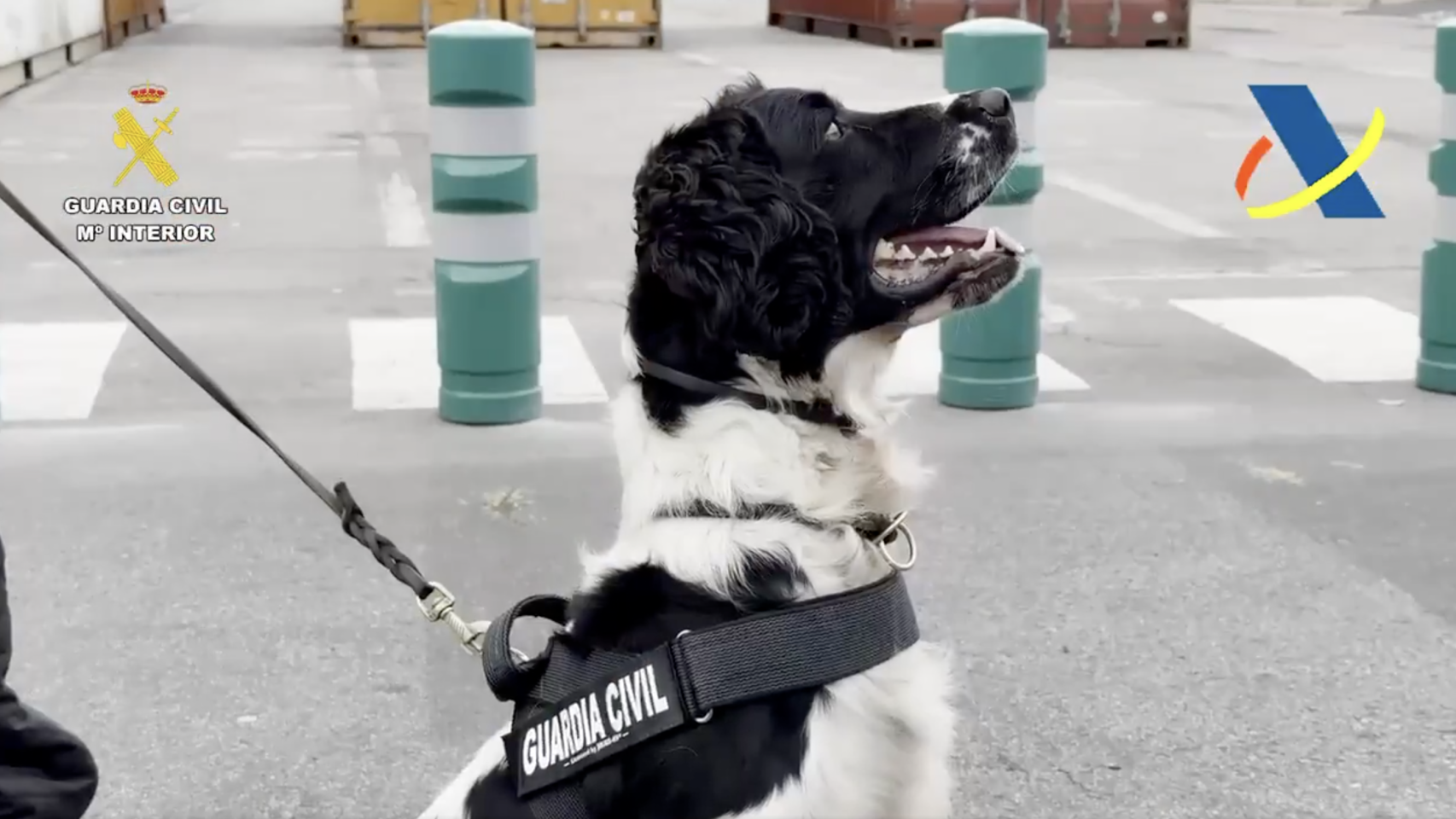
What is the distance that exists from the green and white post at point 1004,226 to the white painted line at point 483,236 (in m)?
1.73

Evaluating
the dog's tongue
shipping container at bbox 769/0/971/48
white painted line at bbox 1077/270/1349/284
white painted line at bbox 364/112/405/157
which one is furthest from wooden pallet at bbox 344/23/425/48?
the dog's tongue

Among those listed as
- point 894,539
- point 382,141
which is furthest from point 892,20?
point 894,539

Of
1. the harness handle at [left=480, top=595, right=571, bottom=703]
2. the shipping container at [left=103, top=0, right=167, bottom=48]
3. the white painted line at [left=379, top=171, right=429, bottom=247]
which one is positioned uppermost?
the shipping container at [left=103, top=0, right=167, bottom=48]

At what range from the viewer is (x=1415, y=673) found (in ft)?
15.4

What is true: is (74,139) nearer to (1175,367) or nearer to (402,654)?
(1175,367)

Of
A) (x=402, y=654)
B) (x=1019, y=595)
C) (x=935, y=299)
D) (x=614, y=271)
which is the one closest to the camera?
(x=935, y=299)

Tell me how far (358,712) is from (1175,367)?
15.3ft

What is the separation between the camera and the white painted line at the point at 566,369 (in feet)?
24.1

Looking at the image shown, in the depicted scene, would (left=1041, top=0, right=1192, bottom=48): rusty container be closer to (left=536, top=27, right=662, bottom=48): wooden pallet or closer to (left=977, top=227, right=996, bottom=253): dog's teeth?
(left=536, top=27, right=662, bottom=48): wooden pallet

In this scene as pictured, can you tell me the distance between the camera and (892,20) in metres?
26.8

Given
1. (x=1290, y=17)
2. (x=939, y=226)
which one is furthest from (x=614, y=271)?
(x=1290, y=17)

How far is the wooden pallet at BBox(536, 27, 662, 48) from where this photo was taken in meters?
27.6

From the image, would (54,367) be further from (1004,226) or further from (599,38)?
(599,38)

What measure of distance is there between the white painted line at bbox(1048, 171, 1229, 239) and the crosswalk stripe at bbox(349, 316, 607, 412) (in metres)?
4.86
